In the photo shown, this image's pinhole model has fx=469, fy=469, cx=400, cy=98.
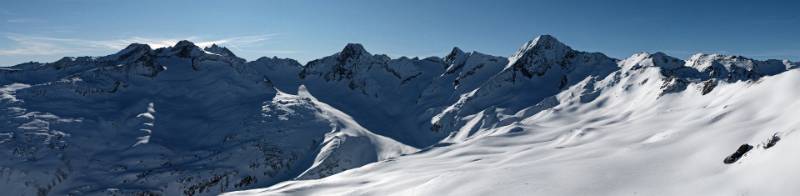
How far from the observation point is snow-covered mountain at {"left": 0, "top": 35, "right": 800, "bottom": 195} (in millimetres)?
37219

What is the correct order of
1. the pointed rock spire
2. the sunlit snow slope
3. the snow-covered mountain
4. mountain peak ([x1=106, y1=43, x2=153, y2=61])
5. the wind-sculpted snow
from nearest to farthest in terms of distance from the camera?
the sunlit snow slope
the snow-covered mountain
the wind-sculpted snow
the pointed rock spire
mountain peak ([x1=106, y1=43, x2=153, y2=61])

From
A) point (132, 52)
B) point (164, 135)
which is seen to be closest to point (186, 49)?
point (132, 52)

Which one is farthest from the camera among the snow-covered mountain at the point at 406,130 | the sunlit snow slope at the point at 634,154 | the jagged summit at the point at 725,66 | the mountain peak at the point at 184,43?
the mountain peak at the point at 184,43

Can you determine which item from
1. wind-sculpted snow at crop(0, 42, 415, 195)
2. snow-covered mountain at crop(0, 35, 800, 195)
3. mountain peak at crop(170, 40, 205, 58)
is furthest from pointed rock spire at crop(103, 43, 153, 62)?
mountain peak at crop(170, 40, 205, 58)

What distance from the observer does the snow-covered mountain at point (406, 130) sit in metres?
37.2

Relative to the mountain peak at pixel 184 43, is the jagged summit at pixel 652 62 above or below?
below

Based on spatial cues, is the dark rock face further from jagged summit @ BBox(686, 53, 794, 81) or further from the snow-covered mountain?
jagged summit @ BBox(686, 53, 794, 81)

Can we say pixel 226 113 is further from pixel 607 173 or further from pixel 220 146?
pixel 607 173

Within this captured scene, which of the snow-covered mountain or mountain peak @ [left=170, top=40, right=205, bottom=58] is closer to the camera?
the snow-covered mountain

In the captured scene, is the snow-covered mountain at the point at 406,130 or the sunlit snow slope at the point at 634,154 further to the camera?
the snow-covered mountain at the point at 406,130

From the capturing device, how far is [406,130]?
527 ft

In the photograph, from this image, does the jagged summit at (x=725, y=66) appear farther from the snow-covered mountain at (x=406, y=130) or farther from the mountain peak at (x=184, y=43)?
the mountain peak at (x=184, y=43)

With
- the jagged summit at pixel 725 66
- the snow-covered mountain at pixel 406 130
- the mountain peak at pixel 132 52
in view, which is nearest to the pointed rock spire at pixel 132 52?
the mountain peak at pixel 132 52

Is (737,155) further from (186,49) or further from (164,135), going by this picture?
(186,49)
